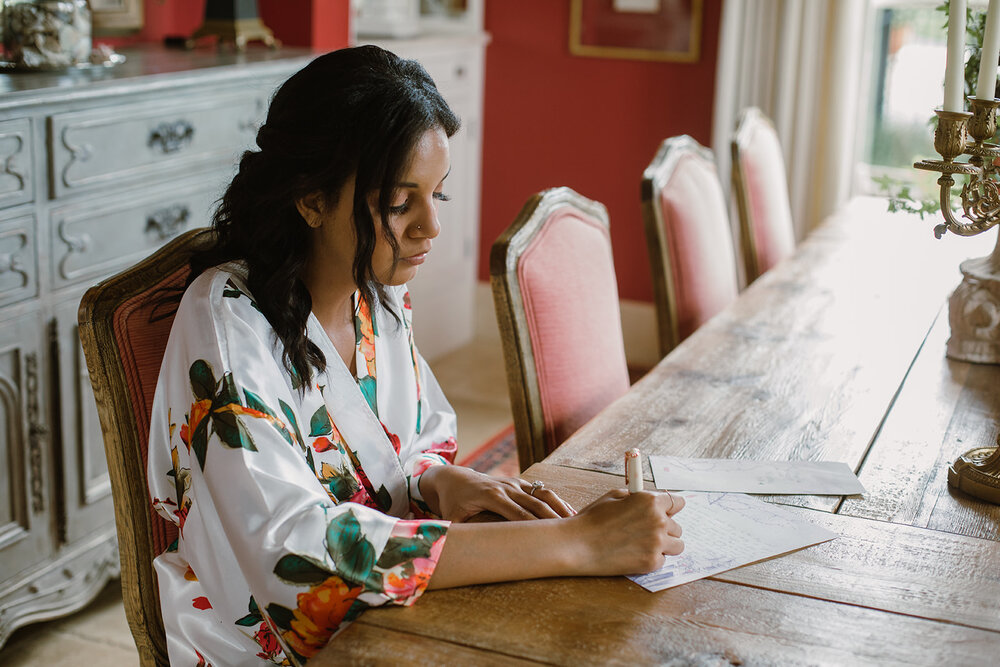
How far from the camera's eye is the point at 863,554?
1293 mm

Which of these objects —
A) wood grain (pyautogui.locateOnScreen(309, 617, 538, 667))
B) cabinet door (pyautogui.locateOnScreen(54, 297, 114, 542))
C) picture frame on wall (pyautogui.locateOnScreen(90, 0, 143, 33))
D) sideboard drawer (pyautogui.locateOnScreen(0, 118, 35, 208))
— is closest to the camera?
wood grain (pyautogui.locateOnScreen(309, 617, 538, 667))

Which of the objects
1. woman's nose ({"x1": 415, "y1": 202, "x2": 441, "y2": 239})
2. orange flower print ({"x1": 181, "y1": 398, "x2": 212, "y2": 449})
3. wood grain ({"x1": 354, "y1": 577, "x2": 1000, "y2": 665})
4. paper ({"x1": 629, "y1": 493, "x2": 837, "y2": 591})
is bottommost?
wood grain ({"x1": 354, "y1": 577, "x2": 1000, "y2": 665})

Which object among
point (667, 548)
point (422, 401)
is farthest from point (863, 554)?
point (422, 401)

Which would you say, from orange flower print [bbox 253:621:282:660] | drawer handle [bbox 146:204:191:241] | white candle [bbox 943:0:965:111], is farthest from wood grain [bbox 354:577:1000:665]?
drawer handle [bbox 146:204:191:241]

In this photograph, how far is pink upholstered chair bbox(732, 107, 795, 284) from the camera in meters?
3.21

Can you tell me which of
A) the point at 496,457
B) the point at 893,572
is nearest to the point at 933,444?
the point at 893,572

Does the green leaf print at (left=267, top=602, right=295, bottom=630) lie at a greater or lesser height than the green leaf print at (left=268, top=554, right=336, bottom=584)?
lesser

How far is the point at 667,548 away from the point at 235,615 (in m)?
0.51

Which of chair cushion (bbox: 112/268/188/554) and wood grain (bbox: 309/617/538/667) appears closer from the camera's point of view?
wood grain (bbox: 309/617/538/667)

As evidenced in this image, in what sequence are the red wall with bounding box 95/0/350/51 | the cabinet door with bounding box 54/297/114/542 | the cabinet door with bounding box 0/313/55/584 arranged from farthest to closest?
the red wall with bounding box 95/0/350/51, the cabinet door with bounding box 54/297/114/542, the cabinet door with bounding box 0/313/55/584

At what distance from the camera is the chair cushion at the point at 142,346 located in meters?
1.38

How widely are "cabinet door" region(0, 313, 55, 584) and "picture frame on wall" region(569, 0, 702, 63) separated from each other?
283cm

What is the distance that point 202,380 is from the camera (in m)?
1.24

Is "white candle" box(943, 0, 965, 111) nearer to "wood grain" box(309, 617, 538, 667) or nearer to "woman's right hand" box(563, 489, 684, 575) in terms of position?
"woman's right hand" box(563, 489, 684, 575)
